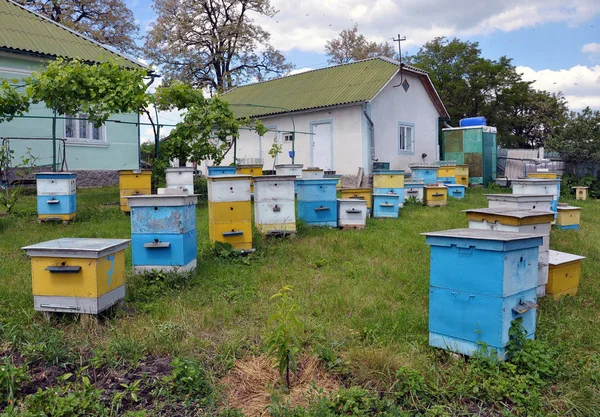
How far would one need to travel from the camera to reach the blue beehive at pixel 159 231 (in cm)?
462

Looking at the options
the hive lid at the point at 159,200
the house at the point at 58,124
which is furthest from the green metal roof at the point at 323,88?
the hive lid at the point at 159,200

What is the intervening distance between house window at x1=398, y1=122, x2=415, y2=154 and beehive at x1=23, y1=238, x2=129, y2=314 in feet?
44.6

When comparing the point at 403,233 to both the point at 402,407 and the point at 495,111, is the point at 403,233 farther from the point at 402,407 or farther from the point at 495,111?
the point at 495,111

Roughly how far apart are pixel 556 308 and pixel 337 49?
30.8 meters

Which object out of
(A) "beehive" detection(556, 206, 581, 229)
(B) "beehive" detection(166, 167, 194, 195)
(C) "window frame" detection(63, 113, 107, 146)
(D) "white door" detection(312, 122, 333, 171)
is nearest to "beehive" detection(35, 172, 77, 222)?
(B) "beehive" detection(166, 167, 194, 195)

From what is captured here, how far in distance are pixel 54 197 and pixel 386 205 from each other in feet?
18.2

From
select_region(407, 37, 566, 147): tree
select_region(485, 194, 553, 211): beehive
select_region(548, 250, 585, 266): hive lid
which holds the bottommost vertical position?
select_region(548, 250, 585, 266): hive lid

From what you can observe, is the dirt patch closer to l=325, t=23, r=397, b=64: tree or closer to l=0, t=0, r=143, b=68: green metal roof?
l=0, t=0, r=143, b=68: green metal roof

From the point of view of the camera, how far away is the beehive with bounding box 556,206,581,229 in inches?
322

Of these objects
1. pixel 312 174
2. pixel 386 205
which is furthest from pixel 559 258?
pixel 312 174

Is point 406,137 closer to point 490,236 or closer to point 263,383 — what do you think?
point 490,236

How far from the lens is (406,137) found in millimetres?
16531

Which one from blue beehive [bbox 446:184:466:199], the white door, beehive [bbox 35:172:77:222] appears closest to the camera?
beehive [bbox 35:172:77:222]

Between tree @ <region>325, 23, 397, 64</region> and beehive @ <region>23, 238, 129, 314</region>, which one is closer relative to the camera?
beehive @ <region>23, 238, 129, 314</region>
